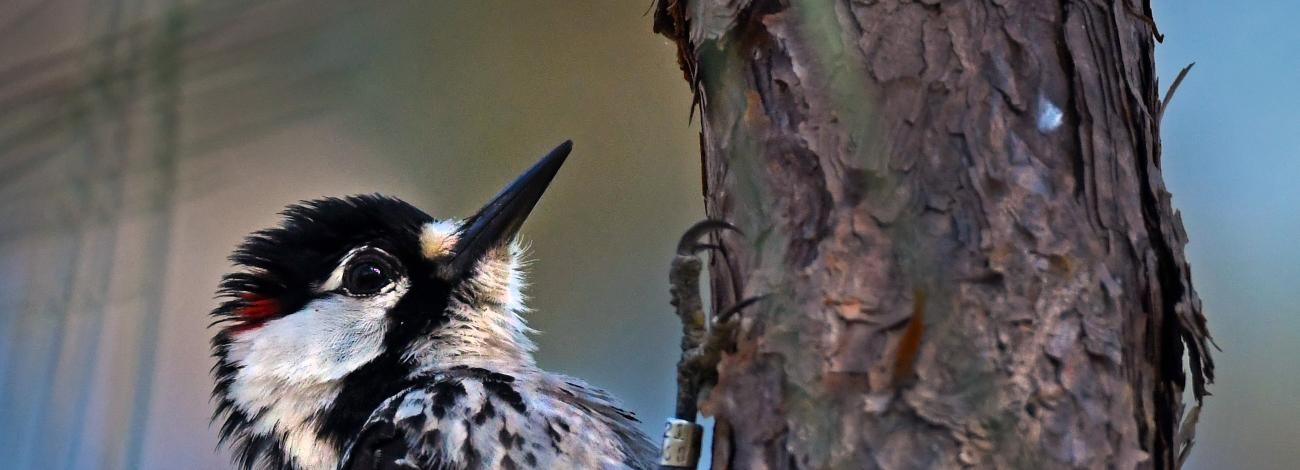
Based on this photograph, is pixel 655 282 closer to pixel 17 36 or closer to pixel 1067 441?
pixel 17 36

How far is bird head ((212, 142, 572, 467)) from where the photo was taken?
69.8 inches

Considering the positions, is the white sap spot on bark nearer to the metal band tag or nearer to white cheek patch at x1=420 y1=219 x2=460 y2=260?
the metal band tag

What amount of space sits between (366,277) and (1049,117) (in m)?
1.20

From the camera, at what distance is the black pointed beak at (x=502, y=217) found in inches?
74.9

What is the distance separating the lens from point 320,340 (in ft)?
5.97

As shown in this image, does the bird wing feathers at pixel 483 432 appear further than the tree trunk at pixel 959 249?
Yes

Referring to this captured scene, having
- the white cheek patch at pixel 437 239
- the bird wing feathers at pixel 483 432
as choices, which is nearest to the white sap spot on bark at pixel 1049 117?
the bird wing feathers at pixel 483 432

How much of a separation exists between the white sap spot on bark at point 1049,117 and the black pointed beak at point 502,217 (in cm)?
99

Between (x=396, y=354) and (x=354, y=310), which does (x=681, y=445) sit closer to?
(x=396, y=354)

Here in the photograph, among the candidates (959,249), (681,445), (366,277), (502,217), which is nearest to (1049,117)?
(959,249)

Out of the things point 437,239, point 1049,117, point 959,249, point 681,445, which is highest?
point 437,239

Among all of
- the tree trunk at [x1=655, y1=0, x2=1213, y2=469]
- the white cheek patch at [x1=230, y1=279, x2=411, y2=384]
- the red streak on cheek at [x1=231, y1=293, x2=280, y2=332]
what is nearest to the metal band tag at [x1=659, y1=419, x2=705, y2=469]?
the tree trunk at [x1=655, y1=0, x2=1213, y2=469]

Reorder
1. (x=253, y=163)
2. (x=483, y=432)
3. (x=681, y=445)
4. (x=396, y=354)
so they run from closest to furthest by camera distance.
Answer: (x=681, y=445), (x=483, y=432), (x=396, y=354), (x=253, y=163)

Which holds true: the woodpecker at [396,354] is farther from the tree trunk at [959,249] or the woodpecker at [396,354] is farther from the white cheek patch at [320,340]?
the tree trunk at [959,249]
